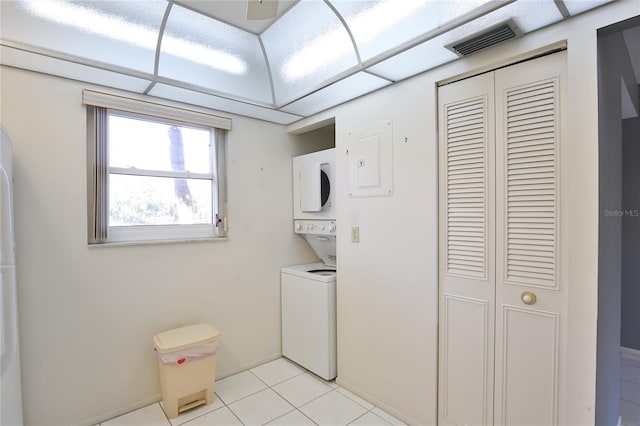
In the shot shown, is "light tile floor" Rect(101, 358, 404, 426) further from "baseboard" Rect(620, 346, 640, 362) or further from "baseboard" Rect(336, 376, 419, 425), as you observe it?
"baseboard" Rect(620, 346, 640, 362)

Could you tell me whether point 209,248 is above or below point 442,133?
below

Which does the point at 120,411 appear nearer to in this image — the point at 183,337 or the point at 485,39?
the point at 183,337

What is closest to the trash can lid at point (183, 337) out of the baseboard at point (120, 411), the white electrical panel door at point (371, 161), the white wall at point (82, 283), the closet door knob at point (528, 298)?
the white wall at point (82, 283)

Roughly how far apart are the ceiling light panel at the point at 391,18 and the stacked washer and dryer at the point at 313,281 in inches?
43.6

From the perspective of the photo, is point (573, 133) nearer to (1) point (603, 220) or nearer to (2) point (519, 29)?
(1) point (603, 220)

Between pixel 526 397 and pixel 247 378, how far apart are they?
2143mm

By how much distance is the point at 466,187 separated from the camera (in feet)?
6.34

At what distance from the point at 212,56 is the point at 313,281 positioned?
6.47 feet

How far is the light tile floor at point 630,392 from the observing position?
2277mm

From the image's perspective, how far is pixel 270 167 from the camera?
3.21 m

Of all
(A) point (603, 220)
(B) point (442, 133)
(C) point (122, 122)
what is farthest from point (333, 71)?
(A) point (603, 220)

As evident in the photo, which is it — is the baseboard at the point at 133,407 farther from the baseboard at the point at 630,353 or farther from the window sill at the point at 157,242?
the baseboard at the point at 630,353

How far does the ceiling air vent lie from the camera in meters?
1.59

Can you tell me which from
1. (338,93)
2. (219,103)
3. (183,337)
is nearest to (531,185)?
(338,93)
